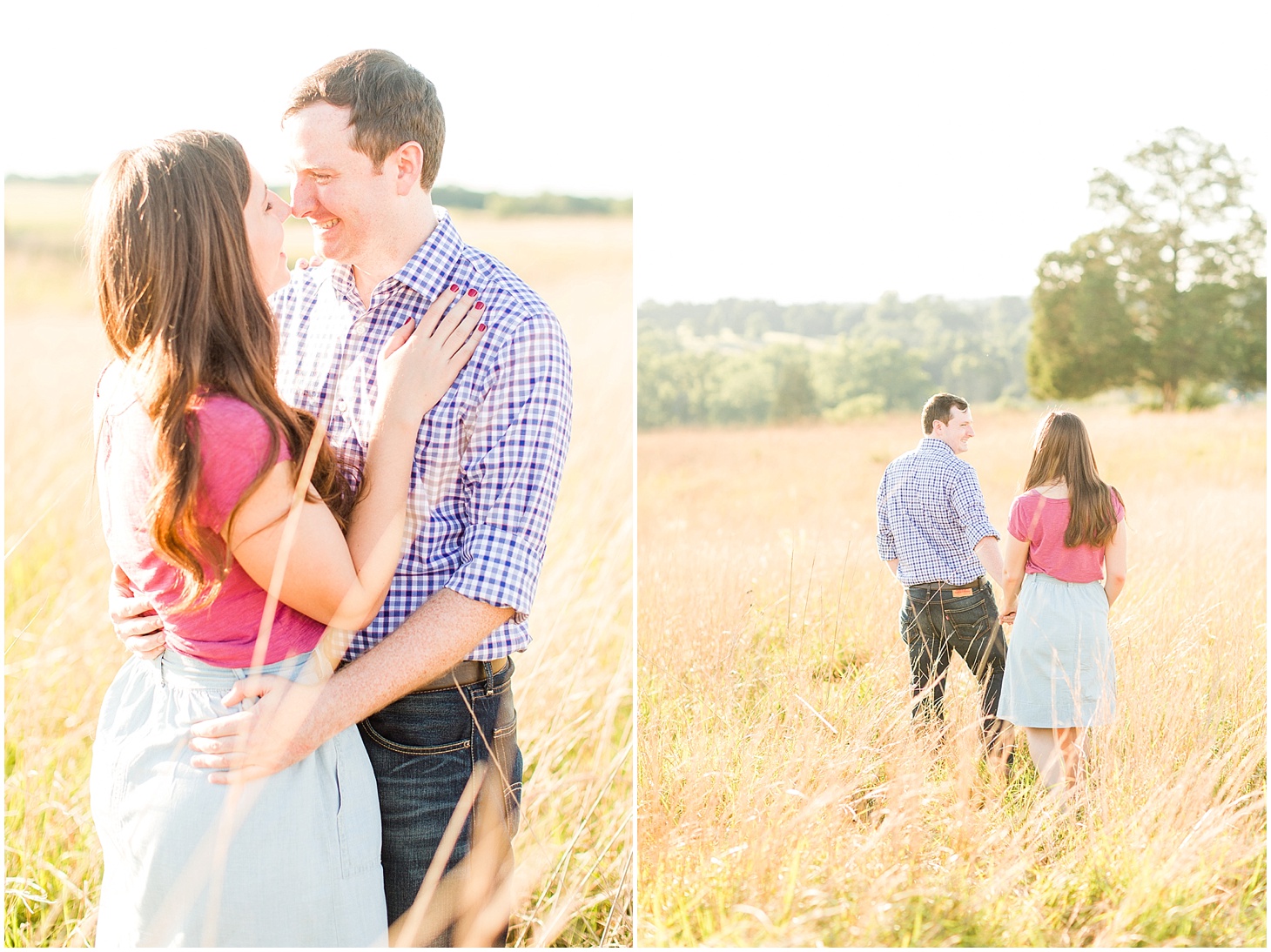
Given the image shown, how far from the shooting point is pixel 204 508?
160cm

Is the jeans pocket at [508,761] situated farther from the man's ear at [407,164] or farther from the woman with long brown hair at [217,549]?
the man's ear at [407,164]

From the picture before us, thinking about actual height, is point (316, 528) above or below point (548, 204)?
below

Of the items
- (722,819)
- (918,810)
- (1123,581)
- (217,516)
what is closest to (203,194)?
(217,516)

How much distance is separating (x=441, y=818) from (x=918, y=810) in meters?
1.17

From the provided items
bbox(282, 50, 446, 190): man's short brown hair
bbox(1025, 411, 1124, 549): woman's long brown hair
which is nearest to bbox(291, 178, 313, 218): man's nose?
bbox(282, 50, 446, 190): man's short brown hair

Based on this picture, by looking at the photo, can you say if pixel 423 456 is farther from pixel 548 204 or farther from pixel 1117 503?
pixel 548 204

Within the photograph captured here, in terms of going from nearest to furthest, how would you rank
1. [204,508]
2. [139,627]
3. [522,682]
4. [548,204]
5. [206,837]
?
1. [204,508]
2. [206,837]
3. [139,627]
4. [522,682]
5. [548,204]

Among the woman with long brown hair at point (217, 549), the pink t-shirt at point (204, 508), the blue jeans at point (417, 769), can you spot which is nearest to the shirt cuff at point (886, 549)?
the blue jeans at point (417, 769)

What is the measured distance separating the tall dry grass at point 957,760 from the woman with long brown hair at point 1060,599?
5cm

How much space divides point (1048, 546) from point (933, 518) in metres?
0.28

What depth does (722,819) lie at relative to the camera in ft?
8.17

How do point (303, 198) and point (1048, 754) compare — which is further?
point (1048, 754)

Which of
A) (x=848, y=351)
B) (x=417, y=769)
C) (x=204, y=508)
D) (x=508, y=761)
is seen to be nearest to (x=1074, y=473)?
(x=848, y=351)

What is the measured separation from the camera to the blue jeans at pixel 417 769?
2.01m
